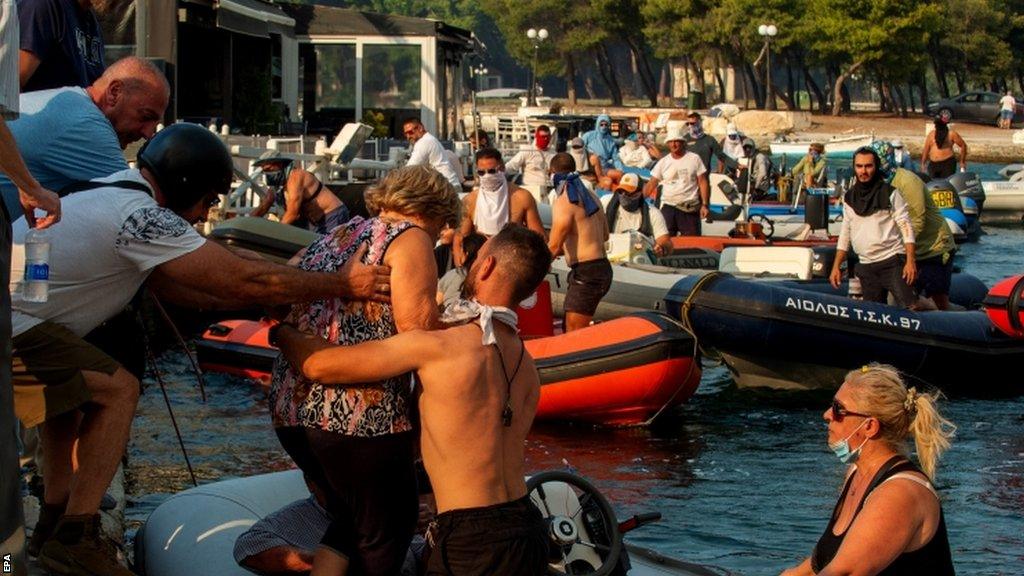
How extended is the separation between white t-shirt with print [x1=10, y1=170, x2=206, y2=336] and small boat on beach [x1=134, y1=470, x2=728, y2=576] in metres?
0.99

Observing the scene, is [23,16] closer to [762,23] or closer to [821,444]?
[821,444]

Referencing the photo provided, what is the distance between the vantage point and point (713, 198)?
2423cm

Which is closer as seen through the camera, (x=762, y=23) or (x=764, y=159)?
(x=764, y=159)

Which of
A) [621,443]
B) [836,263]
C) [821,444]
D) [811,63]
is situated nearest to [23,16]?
[621,443]

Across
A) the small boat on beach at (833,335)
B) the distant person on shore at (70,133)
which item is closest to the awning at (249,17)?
the small boat on beach at (833,335)

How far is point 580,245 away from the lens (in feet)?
38.8

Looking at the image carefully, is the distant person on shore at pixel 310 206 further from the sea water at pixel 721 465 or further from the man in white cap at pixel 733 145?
the man in white cap at pixel 733 145

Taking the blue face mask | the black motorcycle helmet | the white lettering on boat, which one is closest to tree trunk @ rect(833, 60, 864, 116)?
the white lettering on boat

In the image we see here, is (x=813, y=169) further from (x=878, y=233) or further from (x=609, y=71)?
(x=609, y=71)

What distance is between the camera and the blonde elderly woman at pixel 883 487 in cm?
463

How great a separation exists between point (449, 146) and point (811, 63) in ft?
167

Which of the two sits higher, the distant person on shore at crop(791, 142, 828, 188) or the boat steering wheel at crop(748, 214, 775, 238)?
the distant person on shore at crop(791, 142, 828, 188)

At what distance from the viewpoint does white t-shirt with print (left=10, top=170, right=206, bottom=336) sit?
4.75 meters

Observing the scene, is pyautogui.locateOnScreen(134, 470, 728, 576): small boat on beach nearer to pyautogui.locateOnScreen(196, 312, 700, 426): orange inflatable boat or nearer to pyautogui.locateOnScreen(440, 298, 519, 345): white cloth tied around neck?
pyautogui.locateOnScreen(440, 298, 519, 345): white cloth tied around neck
